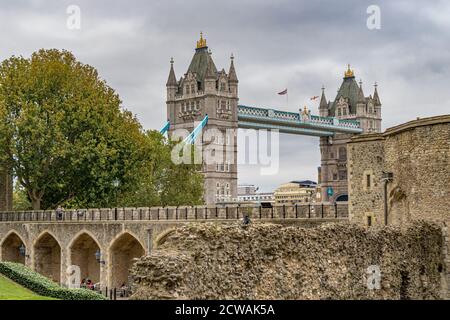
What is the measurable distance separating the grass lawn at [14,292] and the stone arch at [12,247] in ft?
75.7

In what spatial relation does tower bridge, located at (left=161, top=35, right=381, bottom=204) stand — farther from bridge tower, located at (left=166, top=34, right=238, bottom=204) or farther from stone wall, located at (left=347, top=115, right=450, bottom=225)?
stone wall, located at (left=347, top=115, right=450, bottom=225)

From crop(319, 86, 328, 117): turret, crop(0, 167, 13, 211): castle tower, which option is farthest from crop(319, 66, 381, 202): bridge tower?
crop(0, 167, 13, 211): castle tower

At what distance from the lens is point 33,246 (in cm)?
4581

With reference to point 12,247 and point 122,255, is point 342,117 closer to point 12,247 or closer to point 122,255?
point 12,247

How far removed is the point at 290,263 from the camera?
16.2m

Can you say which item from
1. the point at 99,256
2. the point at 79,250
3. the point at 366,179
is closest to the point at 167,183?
the point at 79,250

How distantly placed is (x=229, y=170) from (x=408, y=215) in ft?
300

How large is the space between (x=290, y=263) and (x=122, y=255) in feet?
84.6

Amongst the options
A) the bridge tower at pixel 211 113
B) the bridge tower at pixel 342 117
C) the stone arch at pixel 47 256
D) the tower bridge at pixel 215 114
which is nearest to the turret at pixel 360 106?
the bridge tower at pixel 342 117

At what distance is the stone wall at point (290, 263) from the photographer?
13023 millimetres

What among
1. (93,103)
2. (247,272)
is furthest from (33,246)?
(247,272)

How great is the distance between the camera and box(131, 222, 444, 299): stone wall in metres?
13.0

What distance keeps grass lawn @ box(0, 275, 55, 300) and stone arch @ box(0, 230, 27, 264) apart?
23.1 meters
